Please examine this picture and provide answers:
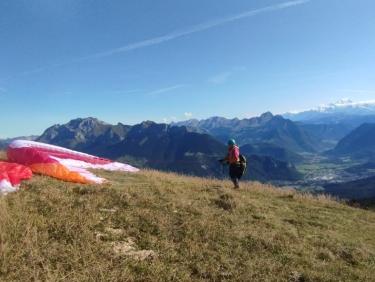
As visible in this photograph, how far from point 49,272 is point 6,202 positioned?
478cm

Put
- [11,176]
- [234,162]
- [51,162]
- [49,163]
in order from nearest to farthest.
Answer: [11,176] → [49,163] → [51,162] → [234,162]

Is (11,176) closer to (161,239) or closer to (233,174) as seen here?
(161,239)

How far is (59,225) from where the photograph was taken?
1043cm

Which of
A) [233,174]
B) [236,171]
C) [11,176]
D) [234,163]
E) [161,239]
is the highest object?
[11,176]

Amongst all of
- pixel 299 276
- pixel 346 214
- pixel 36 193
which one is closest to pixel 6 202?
pixel 36 193

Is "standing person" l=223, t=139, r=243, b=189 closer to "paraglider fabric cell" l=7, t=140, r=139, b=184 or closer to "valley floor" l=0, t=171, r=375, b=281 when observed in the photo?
"valley floor" l=0, t=171, r=375, b=281

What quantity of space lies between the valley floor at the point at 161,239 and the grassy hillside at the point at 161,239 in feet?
Answer: 0.09

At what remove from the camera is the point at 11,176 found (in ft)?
47.7

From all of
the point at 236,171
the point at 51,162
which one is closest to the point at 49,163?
the point at 51,162

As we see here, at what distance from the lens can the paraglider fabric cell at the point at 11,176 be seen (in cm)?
1346

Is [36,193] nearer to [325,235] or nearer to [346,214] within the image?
[325,235]

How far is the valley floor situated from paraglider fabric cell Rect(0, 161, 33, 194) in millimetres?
429

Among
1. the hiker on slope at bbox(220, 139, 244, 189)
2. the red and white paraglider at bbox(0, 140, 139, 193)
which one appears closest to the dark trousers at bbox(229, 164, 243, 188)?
the hiker on slope at bbox(220, 139, 244, 189)

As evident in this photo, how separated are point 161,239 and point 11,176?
21.9 feet
